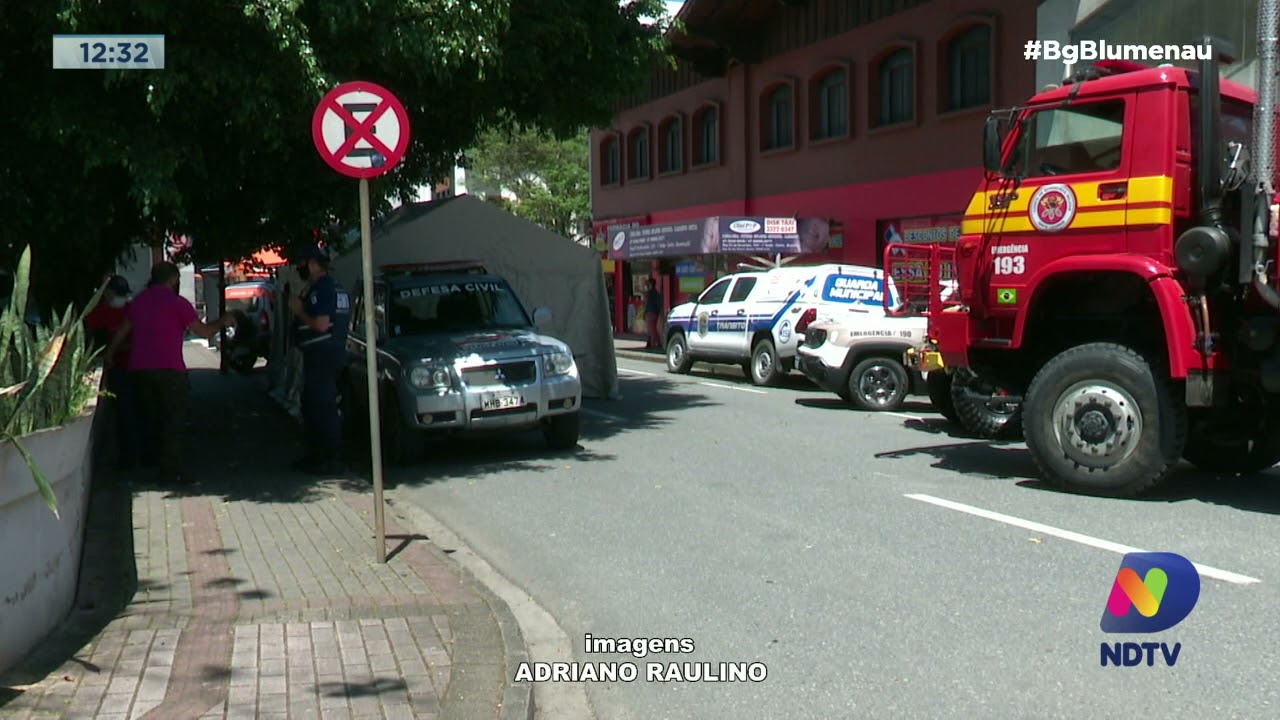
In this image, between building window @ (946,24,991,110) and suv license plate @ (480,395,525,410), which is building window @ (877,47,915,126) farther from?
suv license plate @ (480,395,525,410)

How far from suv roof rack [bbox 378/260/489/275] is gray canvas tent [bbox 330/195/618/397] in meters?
0.28

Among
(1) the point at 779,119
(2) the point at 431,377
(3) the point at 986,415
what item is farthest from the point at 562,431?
(1) the point at 779,119

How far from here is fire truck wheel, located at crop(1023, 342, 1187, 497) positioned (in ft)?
27.6

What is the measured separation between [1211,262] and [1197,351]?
62cm

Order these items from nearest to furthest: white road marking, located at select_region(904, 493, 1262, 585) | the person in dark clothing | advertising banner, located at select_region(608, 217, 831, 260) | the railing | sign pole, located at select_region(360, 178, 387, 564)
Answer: white road marking, located at select_region(904, 493, 1262, 585), sign pole, located at select_region(360, 178, 387, 564), the railing, advertising banner, located at select_region(608, 217, 831, 260), the person in dark clothing

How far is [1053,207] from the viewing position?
9.00 metres

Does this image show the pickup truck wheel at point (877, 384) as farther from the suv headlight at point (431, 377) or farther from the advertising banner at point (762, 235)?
the advertising banner at point (762, 235)

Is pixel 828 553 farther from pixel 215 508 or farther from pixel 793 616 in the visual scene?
pixel 215 508

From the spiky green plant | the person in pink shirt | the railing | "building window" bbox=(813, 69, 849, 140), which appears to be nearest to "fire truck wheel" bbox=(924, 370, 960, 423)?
the railing

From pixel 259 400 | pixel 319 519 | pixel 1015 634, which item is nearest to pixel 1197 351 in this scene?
pixel 1015 634

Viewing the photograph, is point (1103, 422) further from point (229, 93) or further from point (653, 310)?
point (653, 310)

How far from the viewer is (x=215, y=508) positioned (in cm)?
875

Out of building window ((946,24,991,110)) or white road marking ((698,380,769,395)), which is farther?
building window ((946,24,991,110))

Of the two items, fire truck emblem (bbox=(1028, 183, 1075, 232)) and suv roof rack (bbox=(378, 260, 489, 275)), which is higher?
fire truck emblem (bbox=(1028, 183, 1075, 232))
